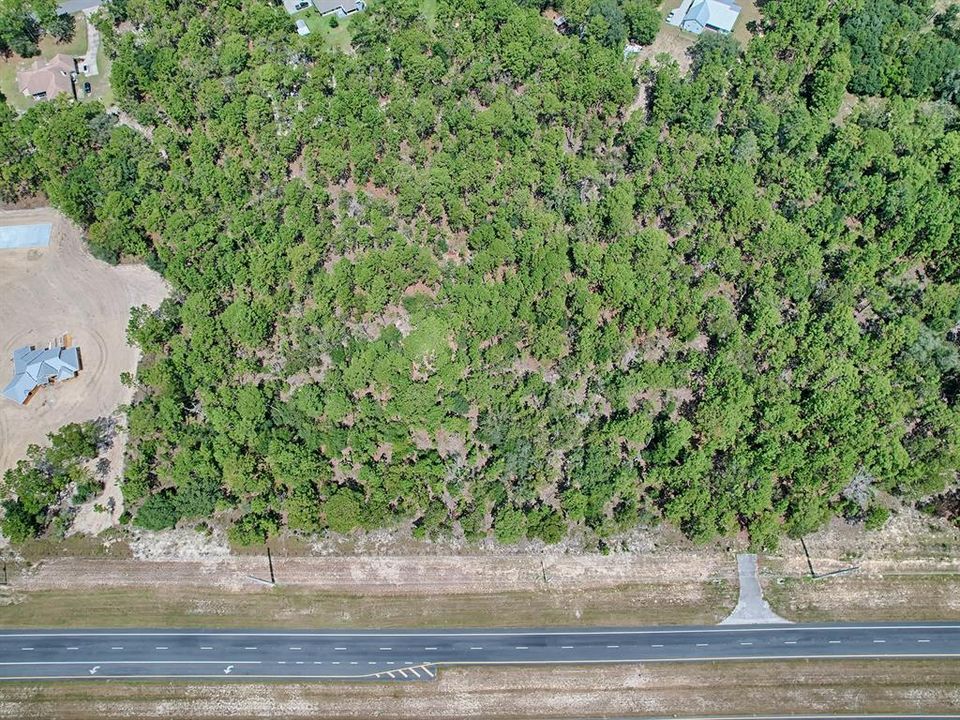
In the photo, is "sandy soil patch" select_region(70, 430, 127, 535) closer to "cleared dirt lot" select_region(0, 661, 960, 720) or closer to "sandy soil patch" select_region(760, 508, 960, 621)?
"cleared dirt lot" select_region(0, 661, 960, 720)

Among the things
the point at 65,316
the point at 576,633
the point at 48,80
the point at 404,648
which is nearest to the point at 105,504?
the point at 65,316

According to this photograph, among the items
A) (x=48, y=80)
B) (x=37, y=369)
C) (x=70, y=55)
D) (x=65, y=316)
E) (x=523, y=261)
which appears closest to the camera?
(x=37, y=369)

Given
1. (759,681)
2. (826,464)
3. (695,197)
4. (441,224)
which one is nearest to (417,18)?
(441,224)

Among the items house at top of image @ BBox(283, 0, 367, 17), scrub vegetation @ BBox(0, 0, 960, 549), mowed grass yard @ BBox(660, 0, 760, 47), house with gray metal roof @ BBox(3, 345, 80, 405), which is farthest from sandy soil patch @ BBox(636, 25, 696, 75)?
house with gray metal roof @ BBox(3, 345, 80, 405)

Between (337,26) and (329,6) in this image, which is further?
(329,6)

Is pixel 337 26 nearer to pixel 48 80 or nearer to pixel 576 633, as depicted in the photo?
pixel 48 80

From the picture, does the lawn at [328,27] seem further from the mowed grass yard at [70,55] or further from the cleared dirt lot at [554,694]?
the cleared dirt lot at [554,694]

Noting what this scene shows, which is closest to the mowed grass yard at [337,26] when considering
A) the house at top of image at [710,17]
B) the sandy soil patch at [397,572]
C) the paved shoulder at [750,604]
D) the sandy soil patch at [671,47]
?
the sandy soil patch at [671,47]

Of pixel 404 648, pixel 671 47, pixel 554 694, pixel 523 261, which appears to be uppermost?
pixel 671 47
